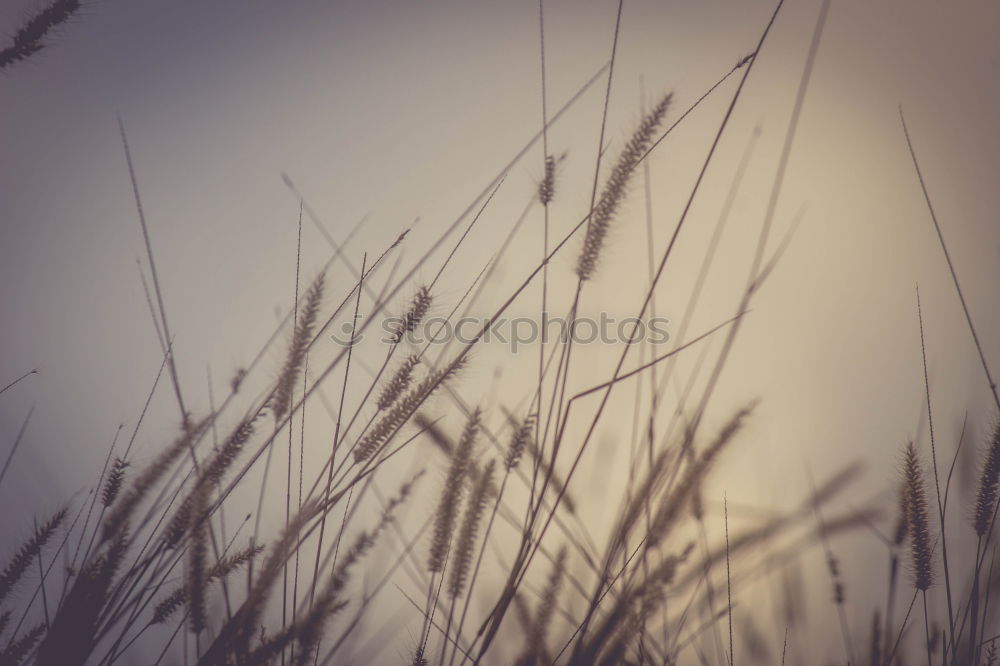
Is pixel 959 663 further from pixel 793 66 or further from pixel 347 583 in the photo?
pixel 793 66

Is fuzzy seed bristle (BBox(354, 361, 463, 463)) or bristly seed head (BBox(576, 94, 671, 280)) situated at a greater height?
bristly seed head (BBox(576, 94, 671, 280))

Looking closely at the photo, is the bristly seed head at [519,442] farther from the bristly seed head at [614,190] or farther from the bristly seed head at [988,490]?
the bristly seed head at [988,490]

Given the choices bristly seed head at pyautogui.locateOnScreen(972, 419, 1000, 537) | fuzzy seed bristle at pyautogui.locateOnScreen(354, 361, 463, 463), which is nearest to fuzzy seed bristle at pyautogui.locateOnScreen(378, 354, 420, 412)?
fuzzy seed bristle at pyautogui.locateOnScreen(354, 361, 463, 463)

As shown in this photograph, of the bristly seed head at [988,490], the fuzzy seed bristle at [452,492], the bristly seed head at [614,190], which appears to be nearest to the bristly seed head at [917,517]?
the bristly seed head at [988,490]

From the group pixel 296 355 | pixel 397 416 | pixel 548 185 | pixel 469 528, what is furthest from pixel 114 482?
pixel 548 185

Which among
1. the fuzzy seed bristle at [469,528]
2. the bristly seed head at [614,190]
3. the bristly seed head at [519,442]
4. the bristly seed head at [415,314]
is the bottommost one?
the fuzzy seed bristle at [469,528]

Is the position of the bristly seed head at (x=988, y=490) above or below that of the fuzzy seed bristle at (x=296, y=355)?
above

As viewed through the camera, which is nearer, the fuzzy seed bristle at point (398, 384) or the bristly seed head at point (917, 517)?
the fuzzy seed bristle at point (398, 384)

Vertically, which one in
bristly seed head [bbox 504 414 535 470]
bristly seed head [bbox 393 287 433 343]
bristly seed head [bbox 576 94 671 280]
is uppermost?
bristly seed head [bbox 576 94 671 280]

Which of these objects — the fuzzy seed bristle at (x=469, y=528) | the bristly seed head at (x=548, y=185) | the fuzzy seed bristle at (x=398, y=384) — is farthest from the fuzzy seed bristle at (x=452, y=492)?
the bristly seed head at (x=548, y=185)

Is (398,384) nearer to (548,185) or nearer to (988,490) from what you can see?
(548,185)

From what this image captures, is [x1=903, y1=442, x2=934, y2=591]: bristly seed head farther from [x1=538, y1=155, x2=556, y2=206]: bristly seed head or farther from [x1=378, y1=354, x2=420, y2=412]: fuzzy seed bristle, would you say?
[x1=378, y1=354, x2=420, y2=412]: fuzzy seed bristle

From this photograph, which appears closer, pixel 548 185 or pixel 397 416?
pixel 397 416

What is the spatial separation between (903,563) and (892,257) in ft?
3.16
